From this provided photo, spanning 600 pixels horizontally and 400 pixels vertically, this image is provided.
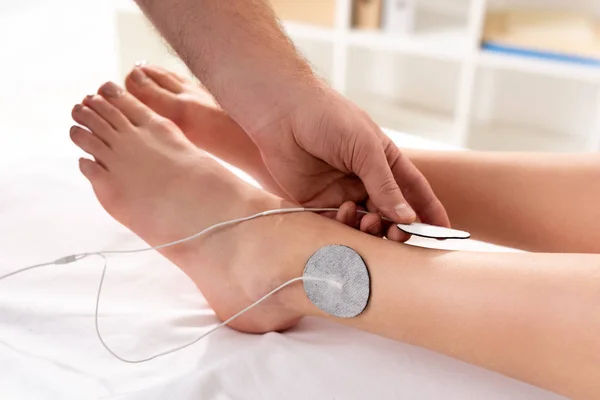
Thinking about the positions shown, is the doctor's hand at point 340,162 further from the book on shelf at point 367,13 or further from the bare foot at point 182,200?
the book on shelf at point 367,13

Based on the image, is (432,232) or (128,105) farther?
(128,105)

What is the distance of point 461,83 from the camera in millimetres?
1888

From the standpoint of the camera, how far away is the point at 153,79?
1.12m

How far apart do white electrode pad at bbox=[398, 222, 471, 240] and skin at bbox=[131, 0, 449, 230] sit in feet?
0.09

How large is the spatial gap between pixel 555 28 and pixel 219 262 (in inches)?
59.5

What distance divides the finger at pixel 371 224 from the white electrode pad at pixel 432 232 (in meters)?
0.03

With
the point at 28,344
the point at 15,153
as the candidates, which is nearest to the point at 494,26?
the point at 15,153

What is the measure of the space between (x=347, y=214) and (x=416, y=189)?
0.37 feet

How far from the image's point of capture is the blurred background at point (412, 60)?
182 centimetres

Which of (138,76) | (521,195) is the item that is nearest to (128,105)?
(138,76)

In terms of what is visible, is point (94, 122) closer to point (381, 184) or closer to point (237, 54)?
point (237, 54)

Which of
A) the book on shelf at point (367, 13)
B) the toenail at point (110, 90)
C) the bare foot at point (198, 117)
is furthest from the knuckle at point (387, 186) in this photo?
the book on shelf at point (367, 13)

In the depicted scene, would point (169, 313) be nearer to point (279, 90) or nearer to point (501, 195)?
point (279, 90)

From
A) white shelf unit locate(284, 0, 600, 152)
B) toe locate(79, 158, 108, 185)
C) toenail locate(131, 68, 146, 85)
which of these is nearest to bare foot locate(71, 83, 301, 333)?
toe locate(79, 158, 108, 185)
